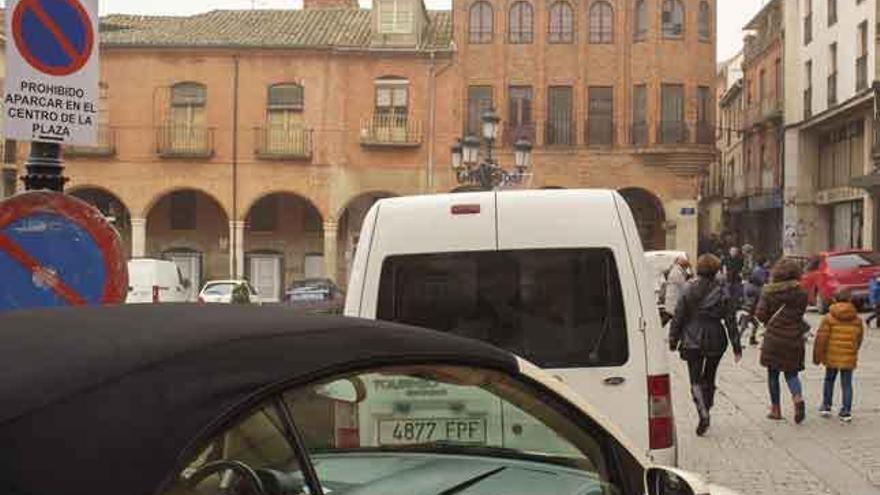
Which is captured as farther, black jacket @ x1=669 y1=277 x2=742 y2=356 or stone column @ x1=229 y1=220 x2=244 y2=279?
stone column @ x1=229 y1=220 x2=244 y2=279

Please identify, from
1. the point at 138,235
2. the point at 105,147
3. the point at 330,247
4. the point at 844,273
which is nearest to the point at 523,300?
the point at 844,273

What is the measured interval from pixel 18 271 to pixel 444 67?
3615 cm

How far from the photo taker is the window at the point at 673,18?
39.6 m

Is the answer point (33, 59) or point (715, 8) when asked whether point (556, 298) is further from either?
point (715, 8)

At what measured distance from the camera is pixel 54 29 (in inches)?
201

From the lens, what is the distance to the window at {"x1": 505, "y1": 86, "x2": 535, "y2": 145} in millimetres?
40188

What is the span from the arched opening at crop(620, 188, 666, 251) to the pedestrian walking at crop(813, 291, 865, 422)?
30.2m

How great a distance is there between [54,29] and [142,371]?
3.36 metres

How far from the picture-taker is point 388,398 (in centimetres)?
286

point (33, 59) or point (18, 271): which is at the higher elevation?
point (33, 59)

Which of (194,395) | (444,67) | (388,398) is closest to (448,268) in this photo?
(388,398)

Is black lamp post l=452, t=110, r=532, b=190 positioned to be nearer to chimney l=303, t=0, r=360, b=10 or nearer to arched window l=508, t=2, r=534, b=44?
arched window l=508, t=2, r=534, b=44

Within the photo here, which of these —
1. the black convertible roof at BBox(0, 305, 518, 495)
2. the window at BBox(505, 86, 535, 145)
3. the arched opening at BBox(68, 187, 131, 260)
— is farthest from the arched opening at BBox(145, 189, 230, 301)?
the black convertible roof at BBox(0, 305, 518, 495)

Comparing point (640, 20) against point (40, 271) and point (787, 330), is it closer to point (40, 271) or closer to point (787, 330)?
point (787, 330)
